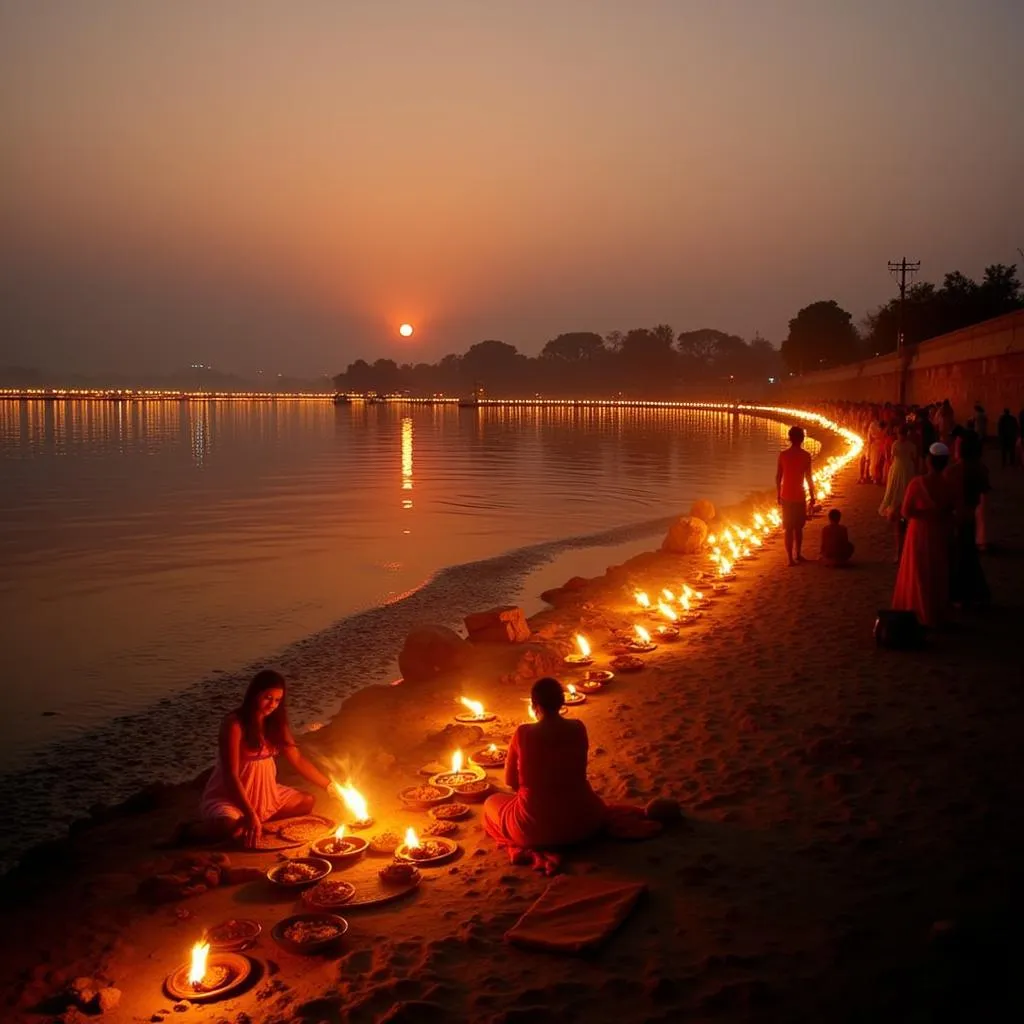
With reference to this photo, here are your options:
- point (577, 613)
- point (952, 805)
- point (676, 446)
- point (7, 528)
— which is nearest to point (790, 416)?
point (676, 446)

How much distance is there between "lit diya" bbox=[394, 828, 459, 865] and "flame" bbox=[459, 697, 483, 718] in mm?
2748

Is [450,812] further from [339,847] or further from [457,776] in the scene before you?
[339,847]

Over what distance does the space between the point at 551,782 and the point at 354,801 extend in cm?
164

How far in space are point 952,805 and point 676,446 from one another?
5580 cm

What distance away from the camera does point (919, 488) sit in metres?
10.4

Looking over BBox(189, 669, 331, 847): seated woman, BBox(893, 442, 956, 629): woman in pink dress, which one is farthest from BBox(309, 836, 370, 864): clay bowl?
BBox(893, 442, 956, 629): woman in pink dress

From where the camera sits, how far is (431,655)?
11305mm

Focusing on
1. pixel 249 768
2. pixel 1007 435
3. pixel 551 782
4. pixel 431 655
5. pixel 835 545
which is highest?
pixel 1007 435

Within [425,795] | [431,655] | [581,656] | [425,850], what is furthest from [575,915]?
[431,655]

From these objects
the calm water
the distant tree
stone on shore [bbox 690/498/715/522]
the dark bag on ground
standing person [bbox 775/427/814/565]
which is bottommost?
the calm water

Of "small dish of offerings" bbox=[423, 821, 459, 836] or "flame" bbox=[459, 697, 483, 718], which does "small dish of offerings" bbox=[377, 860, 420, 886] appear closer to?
"small dish of offerings" bbox=[423, 821, 459, 836]

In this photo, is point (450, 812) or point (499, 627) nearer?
point (450, 812)

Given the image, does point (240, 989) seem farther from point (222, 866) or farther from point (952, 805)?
point (952, 805)

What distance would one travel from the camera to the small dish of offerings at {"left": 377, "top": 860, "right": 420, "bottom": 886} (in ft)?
19.0
